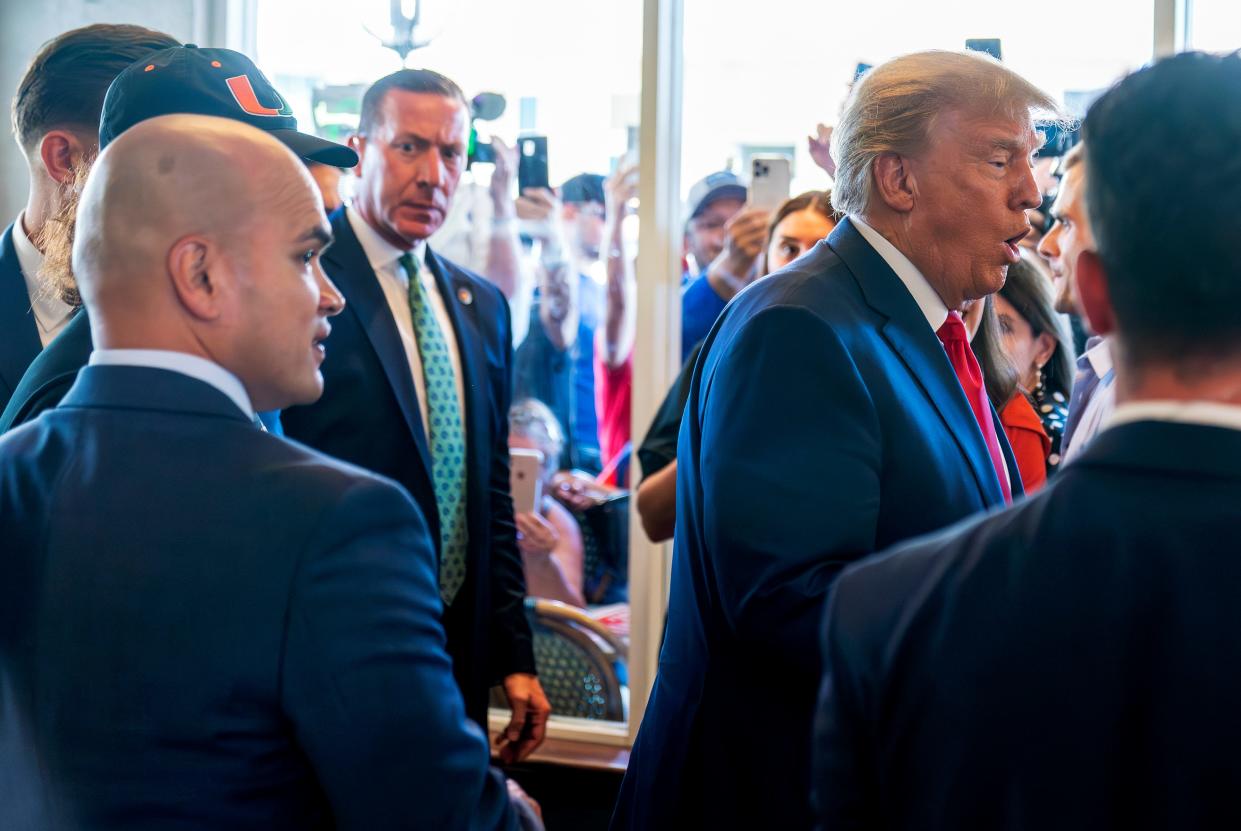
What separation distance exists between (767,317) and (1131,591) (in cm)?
73

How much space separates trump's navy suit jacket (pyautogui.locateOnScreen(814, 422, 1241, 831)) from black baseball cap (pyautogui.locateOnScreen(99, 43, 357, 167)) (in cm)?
103

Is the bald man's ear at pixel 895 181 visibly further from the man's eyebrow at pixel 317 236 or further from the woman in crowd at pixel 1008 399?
the man's eyebrow at pixel 317 236

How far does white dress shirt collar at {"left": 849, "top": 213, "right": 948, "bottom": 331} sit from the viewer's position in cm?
164

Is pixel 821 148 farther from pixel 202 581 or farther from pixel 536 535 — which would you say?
pixel 202 581

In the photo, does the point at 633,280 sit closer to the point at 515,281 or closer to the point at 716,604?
the point at 515,281

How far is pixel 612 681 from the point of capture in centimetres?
365

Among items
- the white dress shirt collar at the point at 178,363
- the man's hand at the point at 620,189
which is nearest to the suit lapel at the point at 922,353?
the white dress shirt collar at the point at 178,363

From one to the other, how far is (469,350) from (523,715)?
2.47ft

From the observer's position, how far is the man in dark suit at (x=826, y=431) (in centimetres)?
137

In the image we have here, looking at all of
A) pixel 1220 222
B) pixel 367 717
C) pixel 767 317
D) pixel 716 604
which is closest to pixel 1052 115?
pixel 767 317

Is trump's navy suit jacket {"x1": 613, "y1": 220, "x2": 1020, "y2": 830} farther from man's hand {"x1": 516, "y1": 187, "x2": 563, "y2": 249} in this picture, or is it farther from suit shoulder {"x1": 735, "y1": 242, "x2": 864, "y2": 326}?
man's hand {"x1": 516, "y1": 187, "x2": 563, "y2": 249}

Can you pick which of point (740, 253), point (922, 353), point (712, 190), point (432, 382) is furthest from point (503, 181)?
point (922, 353)

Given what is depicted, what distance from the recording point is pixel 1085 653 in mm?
783

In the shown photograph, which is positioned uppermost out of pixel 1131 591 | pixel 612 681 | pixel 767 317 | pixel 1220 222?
pixel 1220 222
